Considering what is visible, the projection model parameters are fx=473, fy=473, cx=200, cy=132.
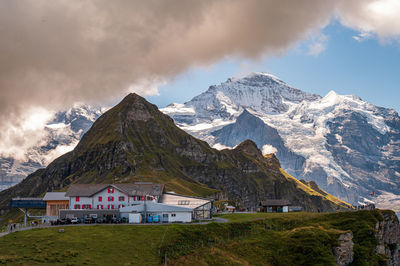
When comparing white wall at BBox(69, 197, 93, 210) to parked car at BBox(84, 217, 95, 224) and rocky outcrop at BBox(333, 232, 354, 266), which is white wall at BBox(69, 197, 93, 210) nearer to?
parked car at BBox(84, 217, 95, 224)

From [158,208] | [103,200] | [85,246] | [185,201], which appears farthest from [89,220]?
[185,201]

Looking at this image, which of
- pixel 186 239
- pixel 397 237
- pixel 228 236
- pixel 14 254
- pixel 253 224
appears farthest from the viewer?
pixel 397 237

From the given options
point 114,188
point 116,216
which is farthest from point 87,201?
point 116,216

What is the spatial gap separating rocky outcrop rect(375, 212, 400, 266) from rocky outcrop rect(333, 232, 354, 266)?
1568 cm

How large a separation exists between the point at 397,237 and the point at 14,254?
122 metres

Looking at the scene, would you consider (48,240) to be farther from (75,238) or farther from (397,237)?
(397,237)

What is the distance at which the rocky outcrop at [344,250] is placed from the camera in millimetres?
118750

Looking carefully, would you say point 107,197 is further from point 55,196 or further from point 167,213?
point 167,213

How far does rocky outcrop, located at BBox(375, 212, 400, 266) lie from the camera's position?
139 meters

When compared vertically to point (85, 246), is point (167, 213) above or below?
above

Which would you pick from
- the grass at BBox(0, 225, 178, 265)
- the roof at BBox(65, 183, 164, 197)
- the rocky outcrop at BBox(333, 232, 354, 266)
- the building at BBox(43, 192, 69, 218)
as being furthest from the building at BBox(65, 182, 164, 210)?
the rocky outcrop at BBox(333, 232, 354, 266)

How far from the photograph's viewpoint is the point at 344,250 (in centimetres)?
12094

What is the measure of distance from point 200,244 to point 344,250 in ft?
130

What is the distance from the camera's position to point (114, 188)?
6353 inches
